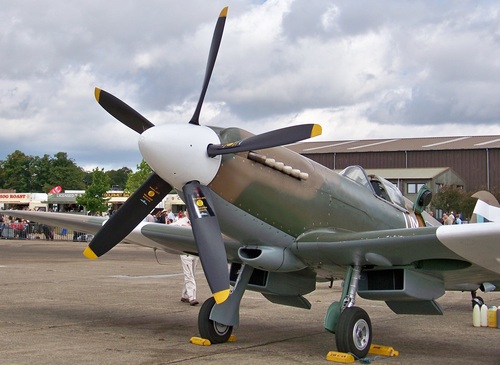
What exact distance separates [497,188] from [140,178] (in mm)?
37430

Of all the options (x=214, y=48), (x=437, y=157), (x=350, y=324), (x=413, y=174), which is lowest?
(x=350, y=324)

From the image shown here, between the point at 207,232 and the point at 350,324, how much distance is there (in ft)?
6.38

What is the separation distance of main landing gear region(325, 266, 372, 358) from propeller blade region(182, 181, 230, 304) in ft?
4.86

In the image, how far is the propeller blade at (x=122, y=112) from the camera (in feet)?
25.0

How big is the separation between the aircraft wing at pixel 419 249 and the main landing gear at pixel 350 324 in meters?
0.33

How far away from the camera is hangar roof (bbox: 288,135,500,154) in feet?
225

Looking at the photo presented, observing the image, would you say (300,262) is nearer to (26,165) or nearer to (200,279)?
(200,279)

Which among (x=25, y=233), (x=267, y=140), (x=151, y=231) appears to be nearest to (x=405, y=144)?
(x=25, y=233)

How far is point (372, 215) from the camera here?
8.62m

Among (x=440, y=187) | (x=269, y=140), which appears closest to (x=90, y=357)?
(x=269, y=140)

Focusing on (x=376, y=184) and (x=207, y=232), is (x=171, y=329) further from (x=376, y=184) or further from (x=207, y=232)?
(x=376, y=184)

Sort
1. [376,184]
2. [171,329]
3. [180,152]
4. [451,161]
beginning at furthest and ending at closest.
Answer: [451,161]
[171,329]
[376,184]
[180,152]

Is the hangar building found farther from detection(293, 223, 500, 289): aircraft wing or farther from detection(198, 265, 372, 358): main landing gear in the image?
detection(293, 223, 500, 289): aircraft wing

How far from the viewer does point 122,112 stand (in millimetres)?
7746
